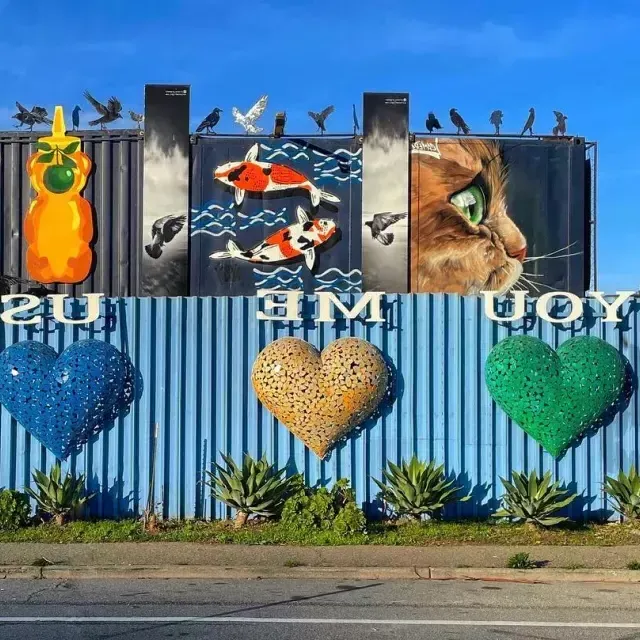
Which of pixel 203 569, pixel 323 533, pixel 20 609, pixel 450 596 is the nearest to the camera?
pixel 20 609

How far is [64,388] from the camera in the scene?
1231cm

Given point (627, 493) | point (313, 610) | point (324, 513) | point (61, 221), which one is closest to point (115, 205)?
point (61, 221)

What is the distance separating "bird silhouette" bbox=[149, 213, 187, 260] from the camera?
16.4m

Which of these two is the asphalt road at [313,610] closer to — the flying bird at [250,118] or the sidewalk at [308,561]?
the sidewalk at [308,561]

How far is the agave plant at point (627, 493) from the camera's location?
39.9 feet

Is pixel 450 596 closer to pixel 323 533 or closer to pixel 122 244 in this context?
pixel 323 533

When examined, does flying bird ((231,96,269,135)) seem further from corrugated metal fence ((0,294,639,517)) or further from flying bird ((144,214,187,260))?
corrugated metal fence ((0,294,639,517))

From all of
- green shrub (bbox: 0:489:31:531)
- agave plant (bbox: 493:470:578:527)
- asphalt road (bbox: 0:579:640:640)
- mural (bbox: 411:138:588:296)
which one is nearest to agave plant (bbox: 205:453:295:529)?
asphalt road (bbox: 0:579:640:640)

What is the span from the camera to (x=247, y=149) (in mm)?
16531

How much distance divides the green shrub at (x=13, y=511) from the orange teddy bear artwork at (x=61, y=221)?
583cm

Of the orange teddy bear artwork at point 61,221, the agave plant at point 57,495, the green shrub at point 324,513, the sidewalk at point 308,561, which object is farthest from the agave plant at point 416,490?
the orange teddy bear artwork at point 61,221

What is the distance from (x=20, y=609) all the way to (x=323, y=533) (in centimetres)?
425

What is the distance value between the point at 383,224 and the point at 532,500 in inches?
253

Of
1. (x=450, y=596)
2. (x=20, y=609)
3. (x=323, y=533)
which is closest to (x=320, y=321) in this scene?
(x=323, y=533)
